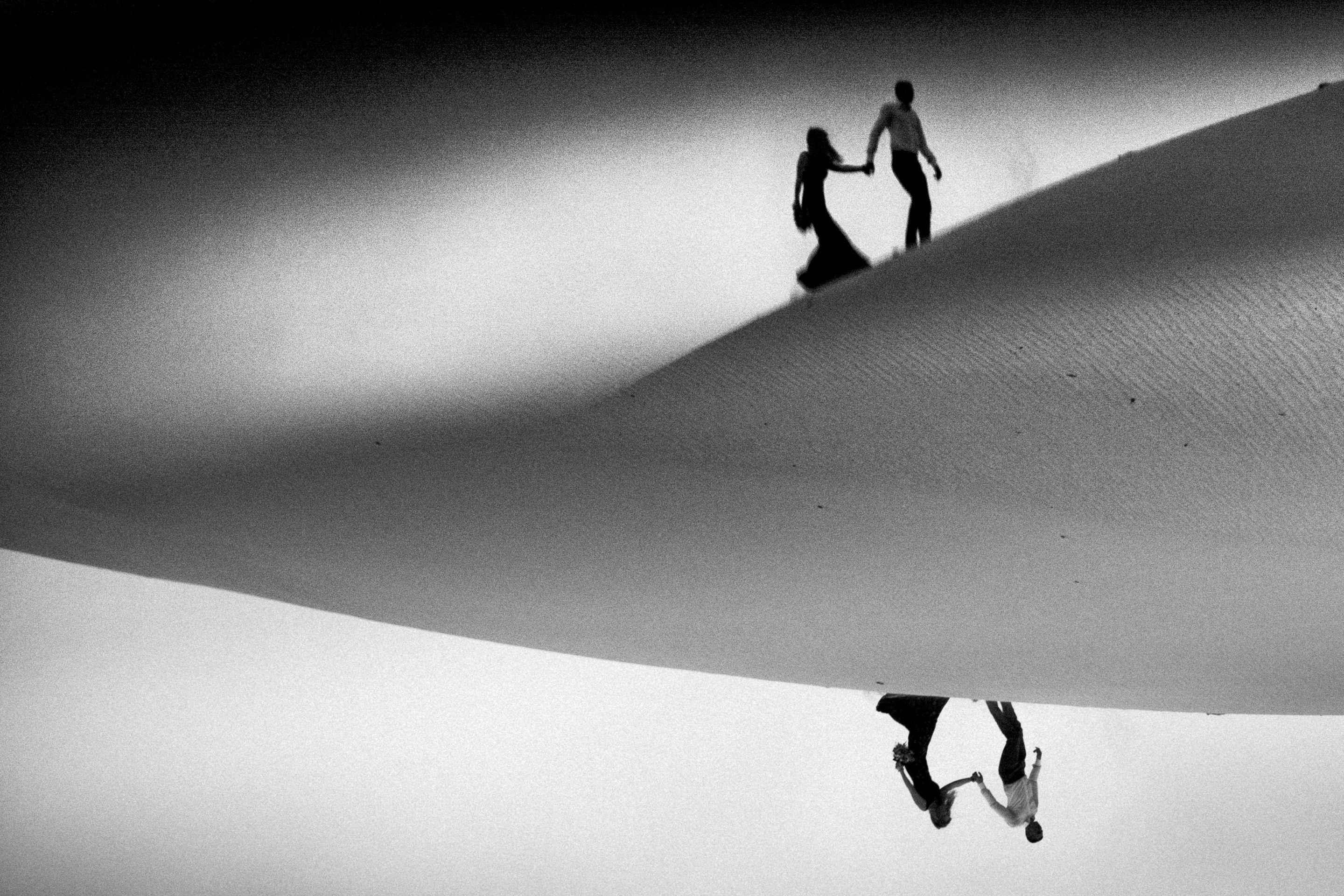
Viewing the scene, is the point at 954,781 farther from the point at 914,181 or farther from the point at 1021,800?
the point at 914,181

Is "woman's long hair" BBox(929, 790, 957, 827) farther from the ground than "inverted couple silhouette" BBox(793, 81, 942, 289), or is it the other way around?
"inverted couple silhouette" BBox(793, 81, 942, 289)

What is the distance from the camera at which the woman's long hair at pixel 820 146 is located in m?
4.34

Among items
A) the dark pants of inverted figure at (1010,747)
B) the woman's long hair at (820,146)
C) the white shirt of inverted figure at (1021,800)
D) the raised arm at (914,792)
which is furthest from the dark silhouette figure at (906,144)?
the white shirt of inverted figure at (1021,800)

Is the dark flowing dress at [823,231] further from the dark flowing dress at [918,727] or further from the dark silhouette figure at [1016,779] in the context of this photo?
the dark silhouette figure at [1016,779]

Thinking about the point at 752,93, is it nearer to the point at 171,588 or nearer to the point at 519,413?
the point at 519,413

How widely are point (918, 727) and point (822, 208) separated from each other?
7.56 feet

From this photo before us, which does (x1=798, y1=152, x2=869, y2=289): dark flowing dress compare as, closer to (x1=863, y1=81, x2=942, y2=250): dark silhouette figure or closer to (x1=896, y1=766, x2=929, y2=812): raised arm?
(x1=863, y1=81, x2=942, y2=250): dark silhouette figure

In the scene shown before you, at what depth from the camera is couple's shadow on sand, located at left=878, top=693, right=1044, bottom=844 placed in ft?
17.4

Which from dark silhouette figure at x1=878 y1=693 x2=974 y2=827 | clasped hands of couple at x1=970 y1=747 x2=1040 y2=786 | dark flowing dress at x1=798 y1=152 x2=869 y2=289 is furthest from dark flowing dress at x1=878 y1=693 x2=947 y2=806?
dark flowing dress at x1=798 y1=152 x2=869 y2=289

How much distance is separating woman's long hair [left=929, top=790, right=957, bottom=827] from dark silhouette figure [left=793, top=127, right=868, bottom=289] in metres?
2.26

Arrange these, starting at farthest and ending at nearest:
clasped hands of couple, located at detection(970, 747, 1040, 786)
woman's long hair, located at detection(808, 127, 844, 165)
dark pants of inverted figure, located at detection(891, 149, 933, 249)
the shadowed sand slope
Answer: clasped hands of couple, located at detection(970, 747, 1040, 786), dark pants of inverted figure, located at detection(891, 149, 933, 249), woman's long hair, located at detection(808, 127, 844, 165), the shadowed sand slope

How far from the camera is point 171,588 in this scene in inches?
241

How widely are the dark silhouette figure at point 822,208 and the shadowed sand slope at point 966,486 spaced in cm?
131

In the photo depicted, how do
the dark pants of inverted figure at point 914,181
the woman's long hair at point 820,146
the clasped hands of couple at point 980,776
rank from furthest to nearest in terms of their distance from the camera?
the clasped hands of couple at point 980,776, the dark pants of inverted figure at point 914,181, the woman's long hair at point 820,146
